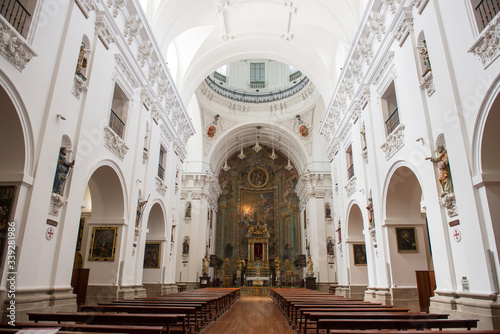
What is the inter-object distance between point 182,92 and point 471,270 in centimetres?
1378

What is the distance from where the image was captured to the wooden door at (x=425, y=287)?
8609 millimetres

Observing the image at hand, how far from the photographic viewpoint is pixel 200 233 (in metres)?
23.1

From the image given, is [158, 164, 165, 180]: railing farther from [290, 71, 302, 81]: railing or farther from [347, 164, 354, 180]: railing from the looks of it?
[290, 71, 302, 81]: railing

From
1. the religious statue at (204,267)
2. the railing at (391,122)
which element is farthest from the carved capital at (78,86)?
the religious statue at (204,267)

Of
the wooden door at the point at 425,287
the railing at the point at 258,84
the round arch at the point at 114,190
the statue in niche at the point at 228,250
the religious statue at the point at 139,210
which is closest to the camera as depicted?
the wooden door at the point at 425,287

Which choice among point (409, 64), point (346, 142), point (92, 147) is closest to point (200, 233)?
point (346, 142)

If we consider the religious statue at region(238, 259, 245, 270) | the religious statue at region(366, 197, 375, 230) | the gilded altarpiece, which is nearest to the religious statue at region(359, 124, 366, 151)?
the religious statue at region(366, 197, 375, 230)

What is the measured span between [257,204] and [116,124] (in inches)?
874

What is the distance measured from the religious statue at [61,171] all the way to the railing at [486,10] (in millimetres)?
8102

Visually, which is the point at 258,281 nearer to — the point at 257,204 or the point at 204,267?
the point at 204,267

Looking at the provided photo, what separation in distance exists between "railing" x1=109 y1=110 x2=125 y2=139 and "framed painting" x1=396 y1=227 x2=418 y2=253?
8530 millimetres

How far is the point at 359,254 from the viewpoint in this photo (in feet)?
46.2

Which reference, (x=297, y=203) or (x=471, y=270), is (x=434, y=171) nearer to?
(x=471, y=270)

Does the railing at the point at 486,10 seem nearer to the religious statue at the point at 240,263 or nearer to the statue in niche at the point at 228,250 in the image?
the religious statue at the point at 240,263
